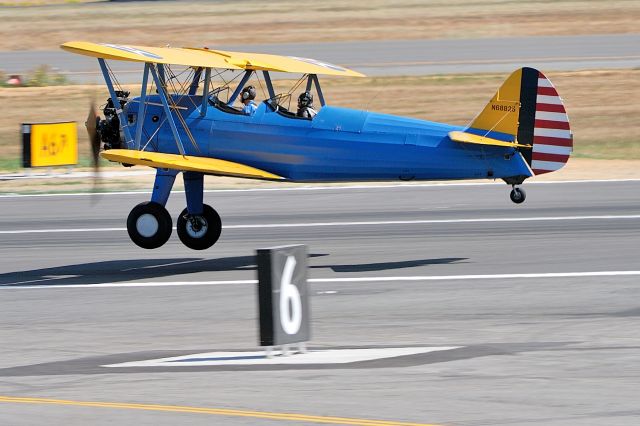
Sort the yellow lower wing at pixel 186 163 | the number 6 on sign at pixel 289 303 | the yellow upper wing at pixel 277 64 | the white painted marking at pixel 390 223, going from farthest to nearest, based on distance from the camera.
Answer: the white painted marking at pixel 390 223 < the yellow upper wing at pixel 277 64 < the yellow lower wing at pixel 186 163 < the number 6 on sign at pixel 289 303

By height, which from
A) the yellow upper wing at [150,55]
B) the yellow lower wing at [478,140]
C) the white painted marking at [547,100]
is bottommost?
the yellow lower wing at [478,140]

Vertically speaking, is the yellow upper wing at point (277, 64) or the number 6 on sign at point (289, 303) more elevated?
the yellow upper wing at point (277, 64)

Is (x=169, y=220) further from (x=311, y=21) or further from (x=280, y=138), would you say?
(x=311, y=21)

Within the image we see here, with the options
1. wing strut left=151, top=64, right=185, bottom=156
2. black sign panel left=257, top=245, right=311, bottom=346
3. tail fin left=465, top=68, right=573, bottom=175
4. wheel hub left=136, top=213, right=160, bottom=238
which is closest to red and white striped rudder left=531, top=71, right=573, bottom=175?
tail fin left=465, top=68, right=573, bottom=175

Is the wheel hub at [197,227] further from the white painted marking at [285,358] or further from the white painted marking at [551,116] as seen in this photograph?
the white painted marking at [285,358]

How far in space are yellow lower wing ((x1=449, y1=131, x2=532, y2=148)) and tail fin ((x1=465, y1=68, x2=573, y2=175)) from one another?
0.09 meters

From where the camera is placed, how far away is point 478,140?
17969 mm

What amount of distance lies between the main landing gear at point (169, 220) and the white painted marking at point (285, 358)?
6546mm

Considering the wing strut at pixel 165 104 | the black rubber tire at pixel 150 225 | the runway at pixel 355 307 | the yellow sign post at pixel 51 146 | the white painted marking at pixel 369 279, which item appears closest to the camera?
the runway at pixel 355 307

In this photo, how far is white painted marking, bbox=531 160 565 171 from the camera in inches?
713

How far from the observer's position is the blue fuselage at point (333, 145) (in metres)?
18.1

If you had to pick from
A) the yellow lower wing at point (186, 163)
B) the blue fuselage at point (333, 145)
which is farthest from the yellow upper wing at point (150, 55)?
the yellow lower wing at point (186, 163)

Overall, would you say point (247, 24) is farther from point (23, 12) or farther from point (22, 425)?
point (22, 425)

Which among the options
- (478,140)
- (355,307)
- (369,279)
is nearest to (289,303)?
(355,307)
